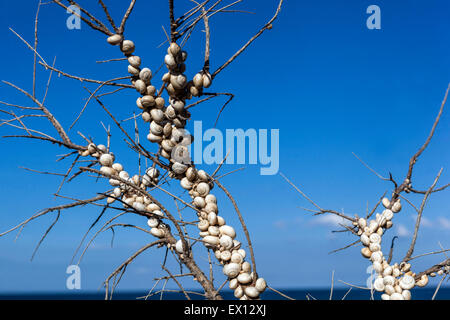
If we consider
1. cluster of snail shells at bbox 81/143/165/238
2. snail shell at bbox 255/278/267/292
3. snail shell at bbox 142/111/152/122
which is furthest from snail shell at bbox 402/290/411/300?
snail shell at bbox 142/111/152/122

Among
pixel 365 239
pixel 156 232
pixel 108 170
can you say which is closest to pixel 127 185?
pixel 108 170

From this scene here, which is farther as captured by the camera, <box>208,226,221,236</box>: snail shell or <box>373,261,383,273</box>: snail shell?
<box>373,261,383,273</box>: snail shell

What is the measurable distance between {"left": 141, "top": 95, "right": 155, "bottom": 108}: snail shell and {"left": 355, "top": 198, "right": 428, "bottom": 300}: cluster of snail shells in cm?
117

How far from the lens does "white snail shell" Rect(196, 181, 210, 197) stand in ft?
6.04

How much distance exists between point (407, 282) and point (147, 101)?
1394 millimetres

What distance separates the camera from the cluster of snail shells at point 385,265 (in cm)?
191

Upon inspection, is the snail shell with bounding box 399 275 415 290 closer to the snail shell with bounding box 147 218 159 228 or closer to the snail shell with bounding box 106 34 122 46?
the snail shell with bounding box 147 218 159 228

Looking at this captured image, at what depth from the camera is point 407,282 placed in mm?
1894

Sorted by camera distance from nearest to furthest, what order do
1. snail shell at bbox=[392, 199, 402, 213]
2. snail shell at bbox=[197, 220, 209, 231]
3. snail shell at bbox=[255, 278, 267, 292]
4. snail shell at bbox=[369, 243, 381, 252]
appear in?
snail shell at bbox=[255, 278, 267, 292]
snail shell at bbox=[197, 220, 209, 231]
snail shell at bbox=[369, 243, 381, 252]
snail shell at bbox=[392, 199, 402, 213]

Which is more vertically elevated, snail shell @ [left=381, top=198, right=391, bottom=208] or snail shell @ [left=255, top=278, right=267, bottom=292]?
snail shell @ [left=381, top=198, right=391, bottom=208]

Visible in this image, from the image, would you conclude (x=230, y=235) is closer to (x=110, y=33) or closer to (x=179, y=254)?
(x=179, y=254)

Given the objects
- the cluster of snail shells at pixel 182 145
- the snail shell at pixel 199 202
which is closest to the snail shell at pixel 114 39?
the cluster of snail shells at pixel 182 145

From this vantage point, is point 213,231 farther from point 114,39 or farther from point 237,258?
point 114,39

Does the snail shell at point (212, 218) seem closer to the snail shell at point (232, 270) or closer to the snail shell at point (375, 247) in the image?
the snail shell at point (232, 270)
